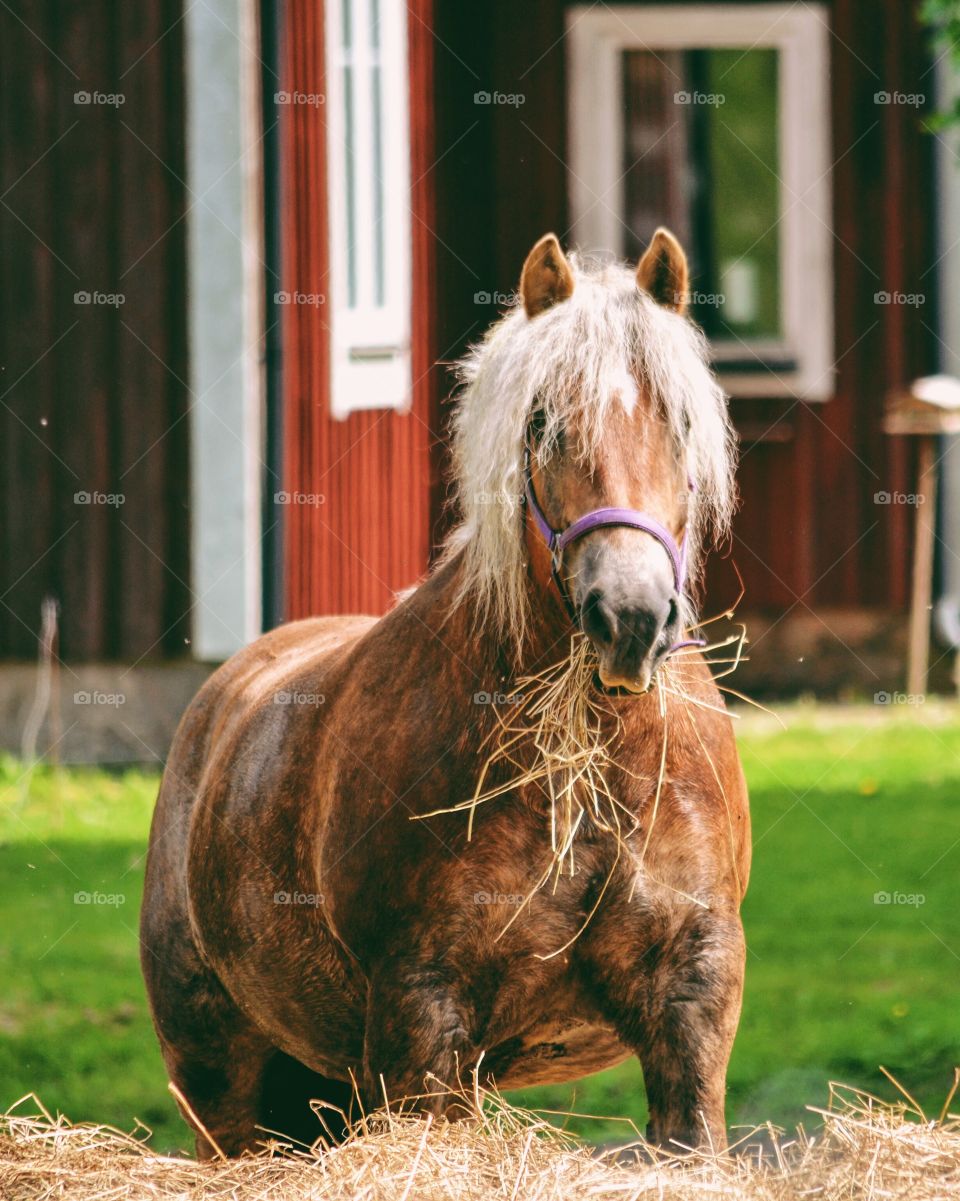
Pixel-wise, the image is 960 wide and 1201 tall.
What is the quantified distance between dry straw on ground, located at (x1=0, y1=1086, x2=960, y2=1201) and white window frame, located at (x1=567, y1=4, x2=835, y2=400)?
330 inches

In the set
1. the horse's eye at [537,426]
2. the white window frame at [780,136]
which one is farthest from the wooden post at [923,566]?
the horse's eye at [537,426]

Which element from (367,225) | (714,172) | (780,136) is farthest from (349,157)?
(780,136)

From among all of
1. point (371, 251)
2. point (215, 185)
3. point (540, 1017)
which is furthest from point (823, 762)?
point (540, 1017)

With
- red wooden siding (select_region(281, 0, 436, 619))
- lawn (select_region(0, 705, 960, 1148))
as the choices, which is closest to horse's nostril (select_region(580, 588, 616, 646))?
lawn (select_region(0, 705, 960, 1148))

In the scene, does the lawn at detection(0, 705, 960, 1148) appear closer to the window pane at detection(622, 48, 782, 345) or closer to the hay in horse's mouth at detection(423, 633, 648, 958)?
the hay in horse's mouth at detection(423, 633, 648, 958)

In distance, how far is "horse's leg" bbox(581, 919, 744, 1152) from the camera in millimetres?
3428

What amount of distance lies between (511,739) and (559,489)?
1.59 feet

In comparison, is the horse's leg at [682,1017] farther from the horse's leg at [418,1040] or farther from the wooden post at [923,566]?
the wooden post at [923,566]

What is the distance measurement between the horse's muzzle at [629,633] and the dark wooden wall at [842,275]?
8.46 meters

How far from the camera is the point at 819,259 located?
11.7m

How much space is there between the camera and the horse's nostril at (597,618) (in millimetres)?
3137

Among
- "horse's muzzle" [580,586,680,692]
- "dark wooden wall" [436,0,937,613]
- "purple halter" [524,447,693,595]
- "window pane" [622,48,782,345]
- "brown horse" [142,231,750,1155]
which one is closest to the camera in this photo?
"horse's muzzle" [580,586,680,692]

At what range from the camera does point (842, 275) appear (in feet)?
38.8

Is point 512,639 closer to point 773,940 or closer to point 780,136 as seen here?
point 773,940
